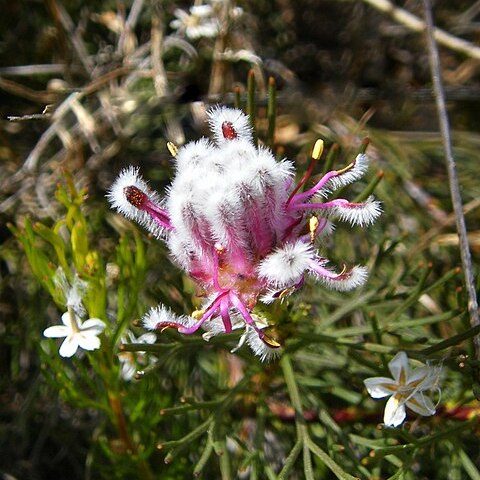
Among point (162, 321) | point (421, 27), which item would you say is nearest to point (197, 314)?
point (162, 321)

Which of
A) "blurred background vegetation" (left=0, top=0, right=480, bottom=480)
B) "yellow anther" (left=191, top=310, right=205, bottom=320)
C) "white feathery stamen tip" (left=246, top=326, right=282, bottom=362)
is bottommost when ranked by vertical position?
"blurred background vegetation" (left=0, top=0, right=480, bottom=480)

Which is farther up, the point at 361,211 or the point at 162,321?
the point at 361,211

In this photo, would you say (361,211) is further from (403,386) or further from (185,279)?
(185,279)

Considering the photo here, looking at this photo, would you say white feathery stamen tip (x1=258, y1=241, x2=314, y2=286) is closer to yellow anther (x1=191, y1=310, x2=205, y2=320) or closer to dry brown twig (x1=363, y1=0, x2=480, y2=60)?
yellow anther (x1=191, y1=310, x2=205, y2=320)

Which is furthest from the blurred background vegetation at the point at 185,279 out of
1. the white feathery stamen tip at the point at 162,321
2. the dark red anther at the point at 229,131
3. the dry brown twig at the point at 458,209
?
the dark red anther at the point at 229,131

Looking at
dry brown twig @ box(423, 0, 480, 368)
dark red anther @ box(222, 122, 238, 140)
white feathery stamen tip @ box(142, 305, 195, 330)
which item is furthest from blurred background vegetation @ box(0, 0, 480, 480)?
dark red anther @ box(222, 122, 238, 140)

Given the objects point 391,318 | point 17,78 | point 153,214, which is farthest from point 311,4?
point 153,214
